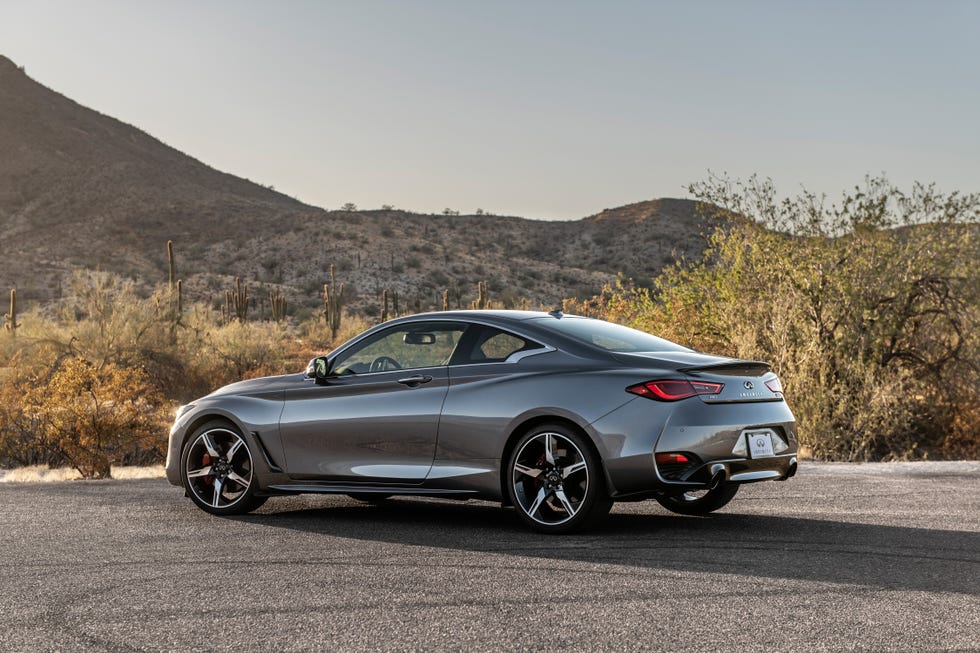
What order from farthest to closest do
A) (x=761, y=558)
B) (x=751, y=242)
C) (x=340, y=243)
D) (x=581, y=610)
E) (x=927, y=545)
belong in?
(x=340, y=243), (x=751, y=242), (x=927, y=545), (x=761, y=558), (x=581, y=610)

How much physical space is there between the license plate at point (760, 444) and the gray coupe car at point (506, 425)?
0.05 feet

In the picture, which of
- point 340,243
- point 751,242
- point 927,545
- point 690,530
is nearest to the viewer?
point 927,545

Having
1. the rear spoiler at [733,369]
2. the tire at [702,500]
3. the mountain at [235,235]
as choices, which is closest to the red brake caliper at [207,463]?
the tire at [702,500]

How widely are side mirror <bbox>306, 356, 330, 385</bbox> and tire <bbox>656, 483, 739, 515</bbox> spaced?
2.87 meters

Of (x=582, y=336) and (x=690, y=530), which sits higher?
(x=582, y=336)

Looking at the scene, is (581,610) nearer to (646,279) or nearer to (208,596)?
(208,596)

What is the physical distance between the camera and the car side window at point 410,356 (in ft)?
28.7

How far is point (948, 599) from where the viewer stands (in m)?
6.04

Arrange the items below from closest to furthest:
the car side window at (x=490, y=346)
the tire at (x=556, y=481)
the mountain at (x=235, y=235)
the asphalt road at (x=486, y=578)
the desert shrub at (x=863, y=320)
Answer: the asphalt road at (x=486, y=578) → the tire at (x=556, y=481) → the car side window at (x=490, y=346) → the desert shrub at (x=863, y=320) → the mountain at (x=235, y=235)

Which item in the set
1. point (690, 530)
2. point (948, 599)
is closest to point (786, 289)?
point (690, 530)

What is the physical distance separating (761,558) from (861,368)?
10.2 m

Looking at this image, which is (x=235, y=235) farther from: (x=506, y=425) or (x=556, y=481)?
(x=556, y=481)

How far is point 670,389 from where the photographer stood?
24.9 ft

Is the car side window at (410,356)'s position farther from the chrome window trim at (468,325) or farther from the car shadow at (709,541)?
the car shadow at (709,541)
